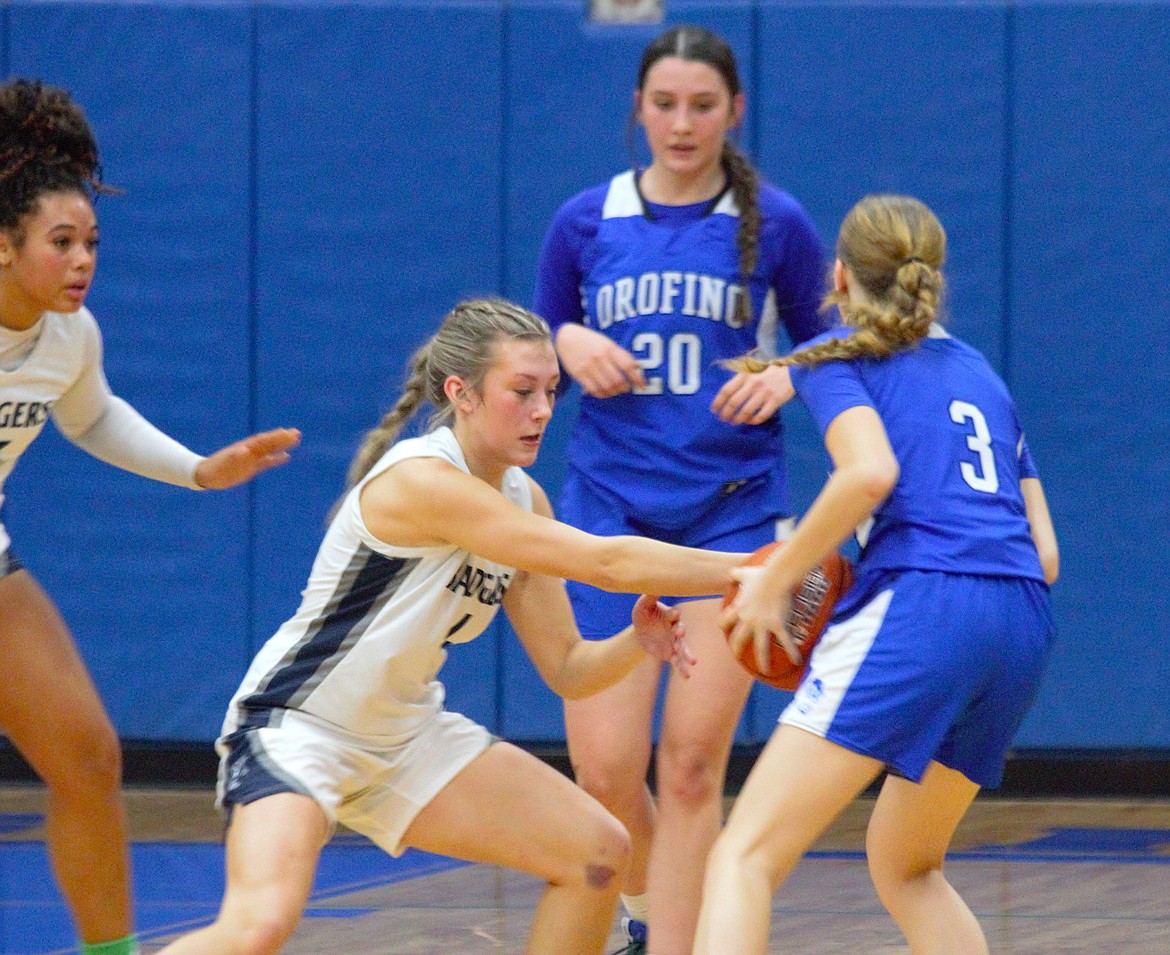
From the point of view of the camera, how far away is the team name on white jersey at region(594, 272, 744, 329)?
13.2 feet

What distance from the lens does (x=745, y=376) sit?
3811 mm

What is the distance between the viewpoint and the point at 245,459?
3791mm

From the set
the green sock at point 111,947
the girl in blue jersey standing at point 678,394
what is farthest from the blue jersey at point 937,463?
the green sock at point 111,947

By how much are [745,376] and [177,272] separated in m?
3.63

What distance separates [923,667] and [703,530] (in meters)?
1.07

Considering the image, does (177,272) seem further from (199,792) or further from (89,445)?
(89,445)

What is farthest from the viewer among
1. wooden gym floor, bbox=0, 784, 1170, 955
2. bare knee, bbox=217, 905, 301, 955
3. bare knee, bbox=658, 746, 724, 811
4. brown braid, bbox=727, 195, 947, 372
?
wooden gym floor, bbox=0, 784, 1170, 955

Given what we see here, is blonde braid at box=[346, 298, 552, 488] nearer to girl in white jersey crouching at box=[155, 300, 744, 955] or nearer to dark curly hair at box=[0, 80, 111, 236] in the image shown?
girl in white jersey crouching at box=[155, 300, 744, 955]

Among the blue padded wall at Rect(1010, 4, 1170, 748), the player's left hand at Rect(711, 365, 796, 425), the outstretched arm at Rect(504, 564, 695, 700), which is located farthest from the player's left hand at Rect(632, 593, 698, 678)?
the blue padded wall at Rect(1010, 4, 1170, 748)

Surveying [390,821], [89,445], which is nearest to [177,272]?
[89,445]

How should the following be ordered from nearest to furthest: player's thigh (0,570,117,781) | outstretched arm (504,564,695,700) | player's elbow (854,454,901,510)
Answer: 1. player's elbow (854,454,901,510)
2. outstretched arm (504,564,695,700)
3. player's thigh (0,570,117,781)

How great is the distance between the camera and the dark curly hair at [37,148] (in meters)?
3.62

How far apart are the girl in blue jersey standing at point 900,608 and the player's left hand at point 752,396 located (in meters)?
0.52

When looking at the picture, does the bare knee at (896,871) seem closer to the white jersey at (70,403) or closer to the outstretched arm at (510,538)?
the outstretched arm at (510,538)
